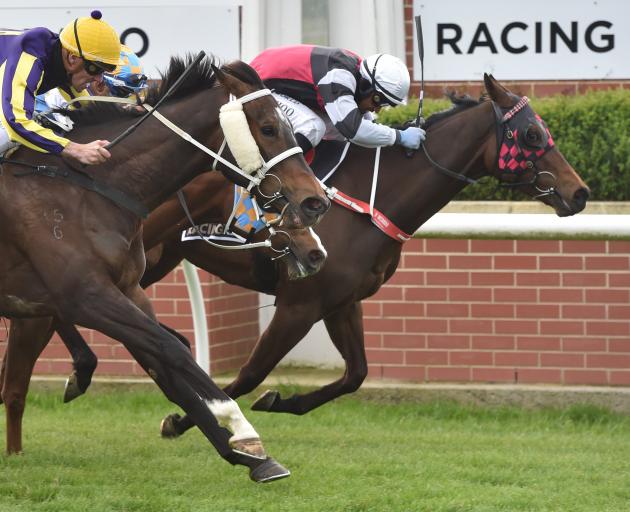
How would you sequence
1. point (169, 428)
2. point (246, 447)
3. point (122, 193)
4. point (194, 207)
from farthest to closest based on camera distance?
point (194, 207) → point (169, 428) → point (122, 193) → point (246, 447)

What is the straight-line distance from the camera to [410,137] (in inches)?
273

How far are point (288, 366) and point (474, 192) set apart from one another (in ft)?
5.88

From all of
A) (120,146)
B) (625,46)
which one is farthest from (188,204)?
(625,46)

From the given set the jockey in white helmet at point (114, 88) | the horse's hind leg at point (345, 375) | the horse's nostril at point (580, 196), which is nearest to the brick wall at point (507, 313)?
the horse's nostril at point (580, 196)

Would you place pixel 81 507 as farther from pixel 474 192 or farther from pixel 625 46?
pixel 625 46

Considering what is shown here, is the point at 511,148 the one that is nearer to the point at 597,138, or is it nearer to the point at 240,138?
the point at 597,138

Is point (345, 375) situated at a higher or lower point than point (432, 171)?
lower

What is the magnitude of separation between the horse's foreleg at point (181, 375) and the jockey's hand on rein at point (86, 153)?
0.51m

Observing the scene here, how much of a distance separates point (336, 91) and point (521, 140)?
1.01 meters

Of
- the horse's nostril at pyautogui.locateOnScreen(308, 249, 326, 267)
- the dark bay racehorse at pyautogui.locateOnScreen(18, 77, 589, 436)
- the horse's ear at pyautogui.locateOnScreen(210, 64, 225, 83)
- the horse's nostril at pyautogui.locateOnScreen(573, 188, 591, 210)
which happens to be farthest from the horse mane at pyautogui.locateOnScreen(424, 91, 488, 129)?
the horse's ear at pyautogui.locateOnScreen(210, 64, 225, 83)

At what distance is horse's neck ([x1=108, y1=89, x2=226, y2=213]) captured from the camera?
18.3 ft

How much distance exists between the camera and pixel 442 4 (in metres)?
9.35

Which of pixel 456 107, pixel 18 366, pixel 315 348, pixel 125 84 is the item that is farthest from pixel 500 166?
pixel 315 348

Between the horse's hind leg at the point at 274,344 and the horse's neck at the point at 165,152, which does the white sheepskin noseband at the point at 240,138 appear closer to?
the horse's neck at the point at 165,152
